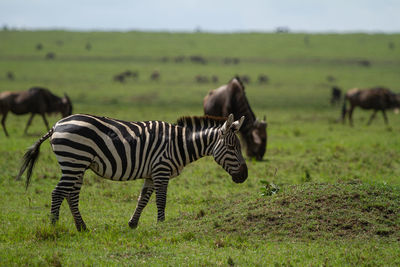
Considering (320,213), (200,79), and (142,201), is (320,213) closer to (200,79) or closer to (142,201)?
(142,201)

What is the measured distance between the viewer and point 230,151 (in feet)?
28.0

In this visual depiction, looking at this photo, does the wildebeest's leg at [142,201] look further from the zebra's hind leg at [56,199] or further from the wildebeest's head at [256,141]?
the wildebeest's head at [256,141]

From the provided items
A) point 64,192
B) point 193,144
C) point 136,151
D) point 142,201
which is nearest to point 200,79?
point 193,144

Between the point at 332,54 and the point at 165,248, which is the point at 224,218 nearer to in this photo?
the point at 165,248

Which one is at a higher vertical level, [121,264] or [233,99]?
[233,99]

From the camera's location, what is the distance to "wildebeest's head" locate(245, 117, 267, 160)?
15266 mm

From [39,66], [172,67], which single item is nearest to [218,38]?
[172,67]

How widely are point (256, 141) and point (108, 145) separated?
785 centimetres

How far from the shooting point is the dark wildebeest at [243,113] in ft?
48.9

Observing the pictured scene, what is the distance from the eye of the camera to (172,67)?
63.5 meters

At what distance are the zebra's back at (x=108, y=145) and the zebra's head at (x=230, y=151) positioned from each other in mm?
890

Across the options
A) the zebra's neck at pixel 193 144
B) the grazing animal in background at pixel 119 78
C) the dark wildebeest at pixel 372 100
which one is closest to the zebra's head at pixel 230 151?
the zebra's neck at pixel 193 144

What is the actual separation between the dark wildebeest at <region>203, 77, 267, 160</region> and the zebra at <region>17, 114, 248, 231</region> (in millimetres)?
6122

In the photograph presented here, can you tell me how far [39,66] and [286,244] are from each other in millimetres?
55450
